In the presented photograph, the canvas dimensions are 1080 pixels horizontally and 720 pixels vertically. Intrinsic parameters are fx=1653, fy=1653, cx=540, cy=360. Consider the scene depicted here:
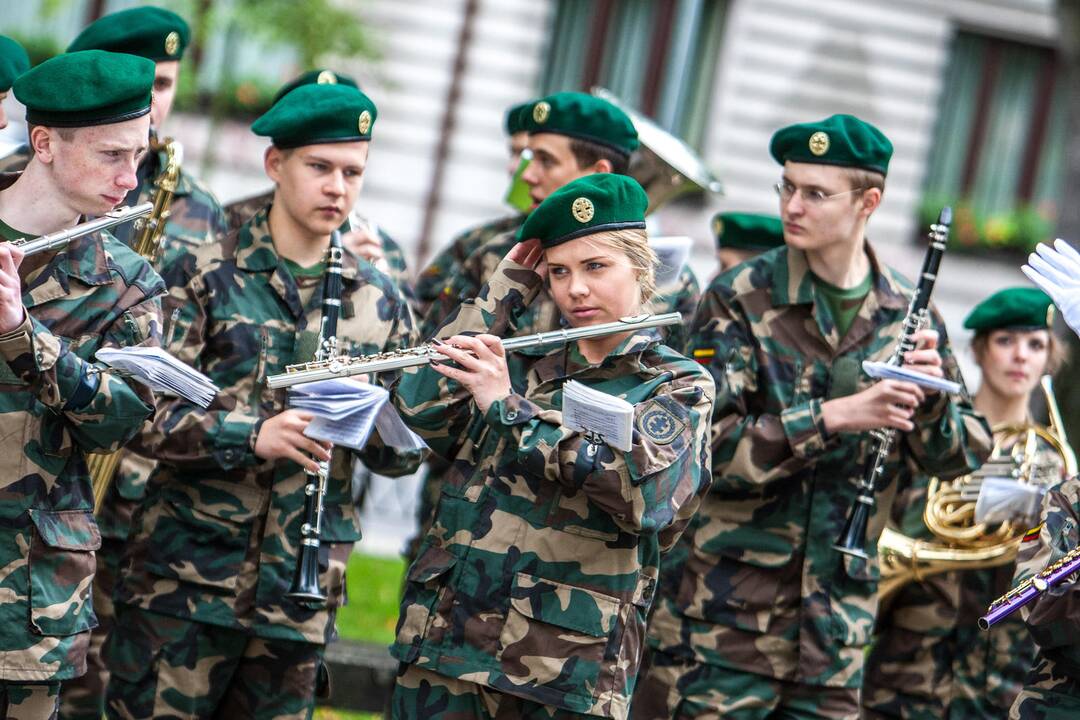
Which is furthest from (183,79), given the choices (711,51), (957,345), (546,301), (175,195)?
(546,301)

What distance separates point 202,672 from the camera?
5.71 metres

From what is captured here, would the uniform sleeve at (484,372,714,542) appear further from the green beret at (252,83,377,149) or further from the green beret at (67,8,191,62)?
the green beret at (67,8,191,62)

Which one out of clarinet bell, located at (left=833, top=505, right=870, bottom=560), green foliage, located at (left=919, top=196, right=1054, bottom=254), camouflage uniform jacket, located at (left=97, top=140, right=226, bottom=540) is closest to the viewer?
clarinet bell, located at (left=833, top=505, right=870, bottom=560)

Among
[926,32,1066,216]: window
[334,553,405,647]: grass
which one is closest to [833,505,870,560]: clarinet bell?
[334,553,405,647]: grass

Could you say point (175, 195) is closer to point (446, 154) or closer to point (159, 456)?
point (159, 456)

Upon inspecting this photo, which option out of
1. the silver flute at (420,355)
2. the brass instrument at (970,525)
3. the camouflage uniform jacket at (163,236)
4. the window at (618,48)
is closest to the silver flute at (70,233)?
the silver flute at (420,355)

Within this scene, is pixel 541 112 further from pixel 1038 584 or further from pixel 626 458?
pixel 1038 584

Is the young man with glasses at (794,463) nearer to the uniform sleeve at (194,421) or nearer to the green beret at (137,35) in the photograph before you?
the uniform sleeve at (194,421)

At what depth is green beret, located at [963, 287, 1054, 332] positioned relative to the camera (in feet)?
24.5

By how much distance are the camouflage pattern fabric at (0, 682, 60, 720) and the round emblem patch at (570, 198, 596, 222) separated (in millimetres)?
2099

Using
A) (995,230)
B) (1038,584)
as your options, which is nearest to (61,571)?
(1038,584)

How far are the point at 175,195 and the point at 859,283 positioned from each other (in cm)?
285

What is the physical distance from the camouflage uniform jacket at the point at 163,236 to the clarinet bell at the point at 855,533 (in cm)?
271

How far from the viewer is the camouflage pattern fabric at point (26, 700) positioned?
4.84 m
